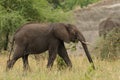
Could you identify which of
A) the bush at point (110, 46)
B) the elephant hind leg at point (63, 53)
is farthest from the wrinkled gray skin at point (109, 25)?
the elephant hind leg at point (63, 53)

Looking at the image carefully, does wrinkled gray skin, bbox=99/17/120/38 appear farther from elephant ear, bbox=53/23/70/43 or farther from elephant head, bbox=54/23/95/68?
elephant ear, bbox=53/23/70/43

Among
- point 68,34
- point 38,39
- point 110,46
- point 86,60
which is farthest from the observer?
point 110,46

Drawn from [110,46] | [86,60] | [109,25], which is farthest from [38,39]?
[109,25]

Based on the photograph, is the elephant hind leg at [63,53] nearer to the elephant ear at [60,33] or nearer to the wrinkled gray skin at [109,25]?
the elephant ear at [60,33]

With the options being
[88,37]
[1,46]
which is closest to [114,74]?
[1,46]

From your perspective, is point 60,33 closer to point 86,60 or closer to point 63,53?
→ point 63,53

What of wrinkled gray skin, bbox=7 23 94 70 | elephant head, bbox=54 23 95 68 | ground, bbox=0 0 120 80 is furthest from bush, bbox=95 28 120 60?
wrinkled gray skin, bbox=7 23 94 70

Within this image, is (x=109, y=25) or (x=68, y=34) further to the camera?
(x=109, y=25)

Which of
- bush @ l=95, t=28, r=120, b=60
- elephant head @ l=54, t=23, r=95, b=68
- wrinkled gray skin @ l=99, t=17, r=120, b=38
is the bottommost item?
wrinkled gray skin @ l=99, t=17, r=120, b=38

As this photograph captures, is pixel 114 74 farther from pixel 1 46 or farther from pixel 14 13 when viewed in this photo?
pixel 1 46

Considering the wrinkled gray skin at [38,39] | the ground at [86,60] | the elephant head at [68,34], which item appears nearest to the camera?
the ground at [86,60]

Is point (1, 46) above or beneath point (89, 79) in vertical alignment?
beneath

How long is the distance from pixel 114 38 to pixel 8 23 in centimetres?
560

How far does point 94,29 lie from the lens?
30688mm
